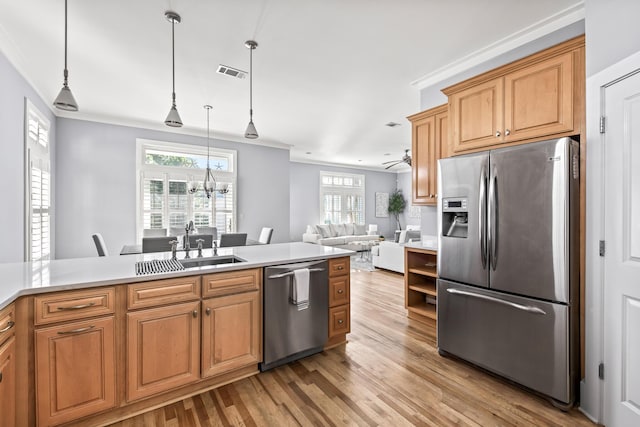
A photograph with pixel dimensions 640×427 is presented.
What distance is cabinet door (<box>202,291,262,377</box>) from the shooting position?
83.3 inches

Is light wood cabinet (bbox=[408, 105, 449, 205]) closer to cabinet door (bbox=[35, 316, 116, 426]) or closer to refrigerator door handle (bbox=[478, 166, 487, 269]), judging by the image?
refrigerator door handle (bbox=[478, 166, 487, 269])

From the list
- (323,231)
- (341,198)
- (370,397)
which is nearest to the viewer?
(370,397)

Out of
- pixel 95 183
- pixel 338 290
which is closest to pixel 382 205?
pixel 95 183

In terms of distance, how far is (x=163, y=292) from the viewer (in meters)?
1.94

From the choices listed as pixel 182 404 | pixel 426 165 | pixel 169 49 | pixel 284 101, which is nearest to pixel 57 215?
pixel 169 49

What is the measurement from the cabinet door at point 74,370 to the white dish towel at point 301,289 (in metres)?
1.23

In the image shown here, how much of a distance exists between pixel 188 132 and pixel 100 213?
2137 millimetres

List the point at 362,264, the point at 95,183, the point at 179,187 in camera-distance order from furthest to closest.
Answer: the point at 362,264
the point at 179,187
the point at 95,183

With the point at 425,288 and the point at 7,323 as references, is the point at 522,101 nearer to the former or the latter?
the point at 425,288

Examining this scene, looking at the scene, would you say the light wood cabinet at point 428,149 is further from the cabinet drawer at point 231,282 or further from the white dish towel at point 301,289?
the cabinet drawer at point 231,282

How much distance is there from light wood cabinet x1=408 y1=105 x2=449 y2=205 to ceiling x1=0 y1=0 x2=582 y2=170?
0.51 metres

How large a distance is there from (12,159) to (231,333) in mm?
3048

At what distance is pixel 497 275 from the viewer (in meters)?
2.25

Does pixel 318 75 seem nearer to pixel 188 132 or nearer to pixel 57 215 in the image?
pixel 188 132
